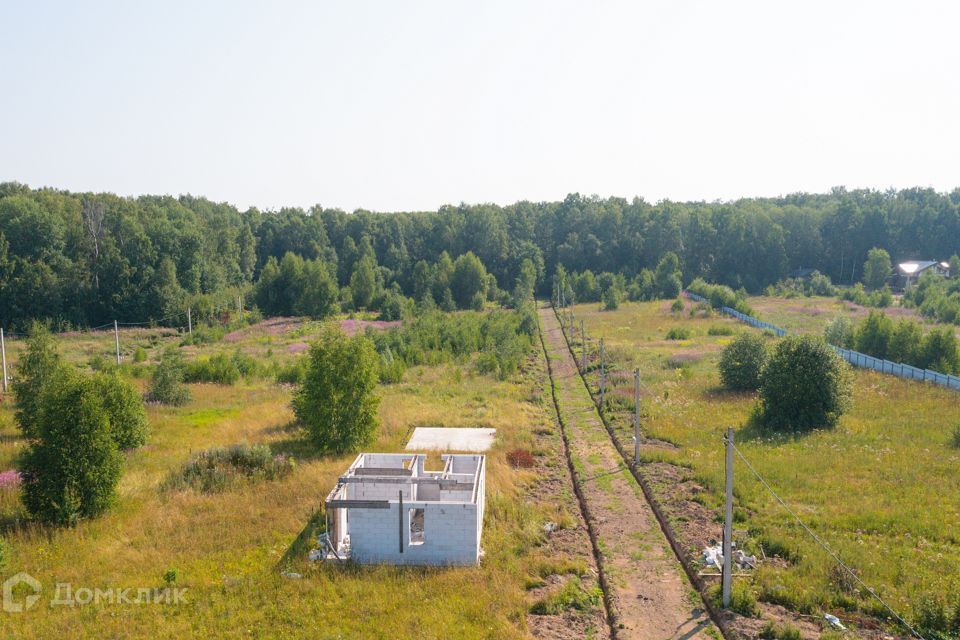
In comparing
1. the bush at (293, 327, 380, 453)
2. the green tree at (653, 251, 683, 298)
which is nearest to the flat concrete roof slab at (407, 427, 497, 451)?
the bush at (293, 327, 380, 453)

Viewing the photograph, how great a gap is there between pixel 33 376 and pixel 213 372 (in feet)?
40.4

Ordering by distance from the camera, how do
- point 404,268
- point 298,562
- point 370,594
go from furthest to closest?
point 404,268, point 298,562, point 370,594

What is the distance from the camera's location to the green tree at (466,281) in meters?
76.7

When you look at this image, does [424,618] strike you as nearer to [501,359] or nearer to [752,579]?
[752,579]

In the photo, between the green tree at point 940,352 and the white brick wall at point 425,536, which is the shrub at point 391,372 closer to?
the white brick wall at point 425,536

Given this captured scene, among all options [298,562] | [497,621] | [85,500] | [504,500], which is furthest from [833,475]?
[85,500]

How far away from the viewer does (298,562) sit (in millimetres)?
14703

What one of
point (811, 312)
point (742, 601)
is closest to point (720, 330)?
point (811, 312)

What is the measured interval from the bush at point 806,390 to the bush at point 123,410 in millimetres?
23725

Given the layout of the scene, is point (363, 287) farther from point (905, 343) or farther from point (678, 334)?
point (905, 343)

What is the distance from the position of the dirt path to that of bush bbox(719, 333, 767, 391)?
8.98 metres

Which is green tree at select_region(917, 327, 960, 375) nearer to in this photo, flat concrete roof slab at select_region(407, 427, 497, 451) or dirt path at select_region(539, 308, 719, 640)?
dirt path at select_region(539, 308, 719, 640)

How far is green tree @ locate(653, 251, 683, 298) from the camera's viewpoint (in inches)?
3068

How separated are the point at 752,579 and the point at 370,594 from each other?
26.8ft
